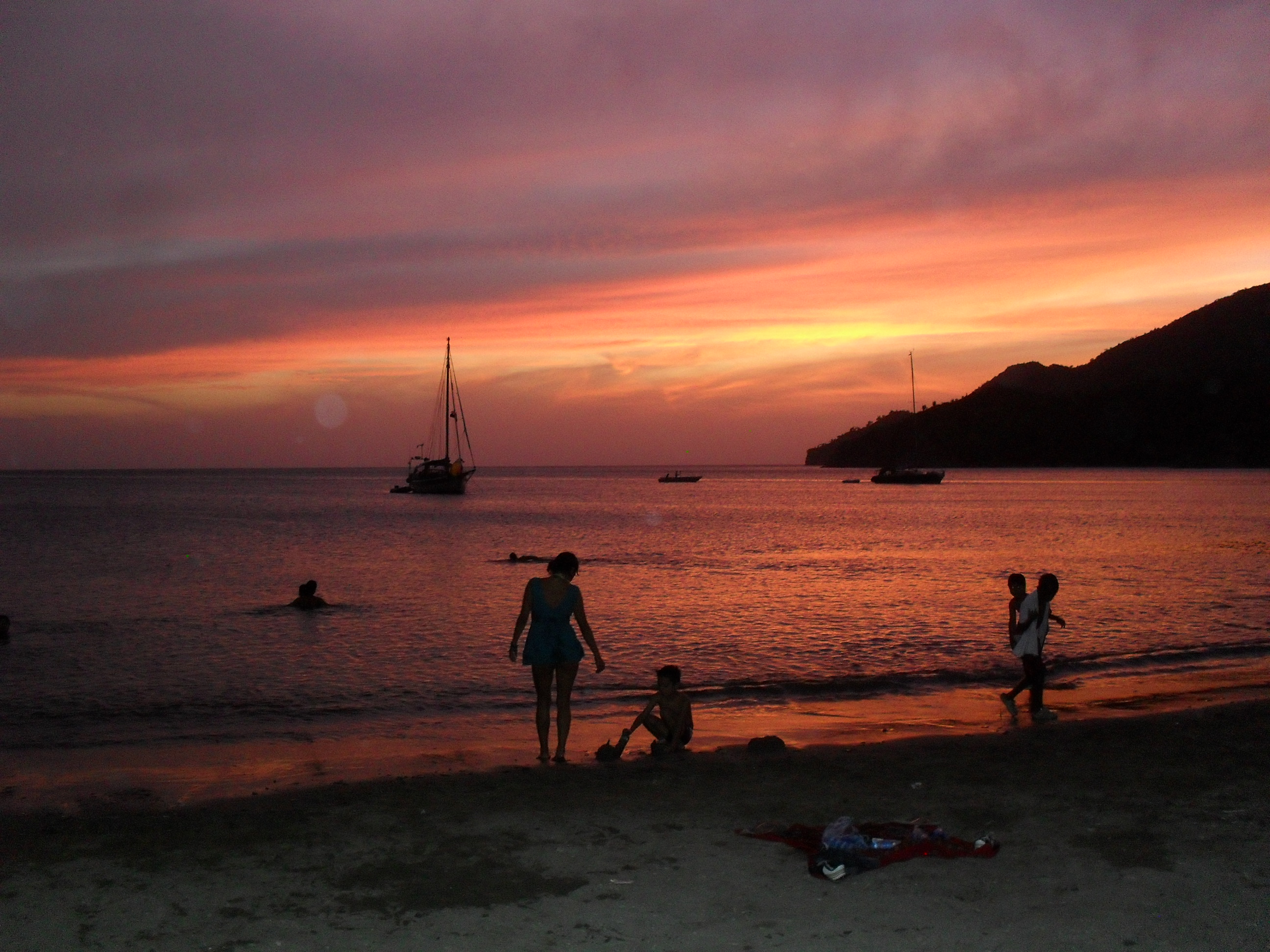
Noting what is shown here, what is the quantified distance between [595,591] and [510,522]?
153ft

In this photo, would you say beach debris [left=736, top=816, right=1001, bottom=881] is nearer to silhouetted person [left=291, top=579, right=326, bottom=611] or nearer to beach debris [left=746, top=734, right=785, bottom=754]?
beach debris [left=746, top=734, right=785, bottom=754]

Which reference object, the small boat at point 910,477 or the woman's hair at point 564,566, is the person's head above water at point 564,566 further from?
the small boat at point 910,477

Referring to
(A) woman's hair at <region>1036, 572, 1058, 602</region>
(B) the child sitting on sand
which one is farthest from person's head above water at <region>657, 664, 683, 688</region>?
(A) woman's hair at <region>1036, 572, 1058, 602</region>

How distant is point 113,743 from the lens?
12.5 metres

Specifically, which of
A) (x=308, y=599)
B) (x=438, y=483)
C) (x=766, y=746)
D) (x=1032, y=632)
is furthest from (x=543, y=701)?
(x=438, y=483)

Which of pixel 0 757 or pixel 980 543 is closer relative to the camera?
pixel 0 757

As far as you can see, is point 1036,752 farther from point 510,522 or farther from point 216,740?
point 510,522

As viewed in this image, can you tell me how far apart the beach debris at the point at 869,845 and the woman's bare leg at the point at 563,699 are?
298 cm

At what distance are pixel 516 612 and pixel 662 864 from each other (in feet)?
67.6

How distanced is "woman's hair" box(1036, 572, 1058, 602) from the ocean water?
279cm

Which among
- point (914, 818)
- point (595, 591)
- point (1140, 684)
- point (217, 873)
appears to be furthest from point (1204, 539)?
point (217, 873)

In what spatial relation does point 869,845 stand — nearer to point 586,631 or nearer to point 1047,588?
point 586,631

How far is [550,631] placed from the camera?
9219 millimetres

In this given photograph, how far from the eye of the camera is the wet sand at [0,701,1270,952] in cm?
543
